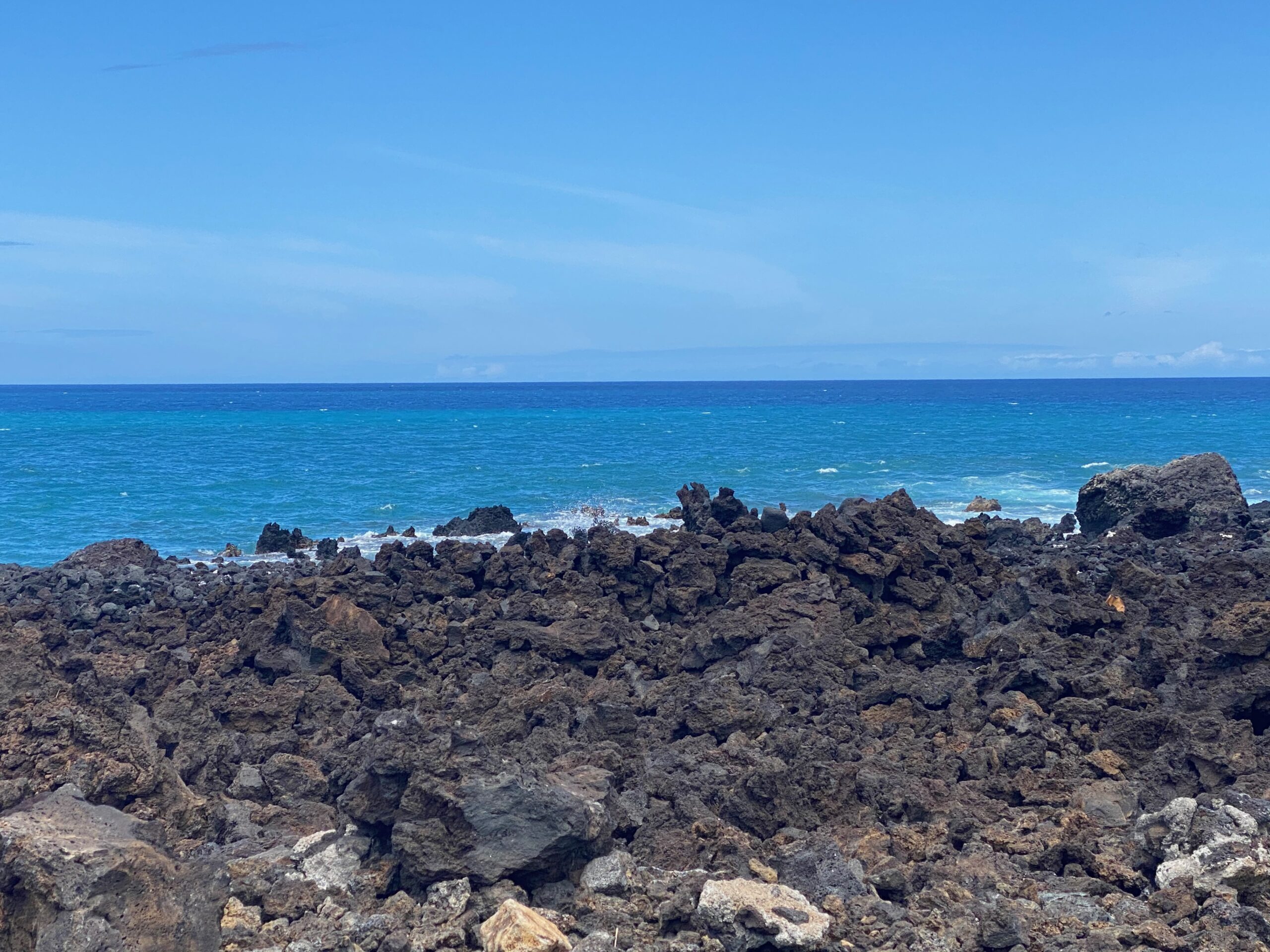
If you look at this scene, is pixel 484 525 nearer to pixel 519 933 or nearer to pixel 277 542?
pixel 277 542

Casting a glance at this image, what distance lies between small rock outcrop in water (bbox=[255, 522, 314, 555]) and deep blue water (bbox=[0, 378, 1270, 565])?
2.32m

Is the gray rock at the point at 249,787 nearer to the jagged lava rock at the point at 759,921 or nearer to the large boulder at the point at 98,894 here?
the large boulder at the point at 98,894

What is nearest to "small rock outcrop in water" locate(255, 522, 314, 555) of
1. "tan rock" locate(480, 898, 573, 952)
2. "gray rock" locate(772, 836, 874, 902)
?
"gray rock" locate(772, 836, 874, 902)

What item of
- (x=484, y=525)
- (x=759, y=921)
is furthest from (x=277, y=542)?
(x=759, y=921)

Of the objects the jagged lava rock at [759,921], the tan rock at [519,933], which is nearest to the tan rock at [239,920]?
the tan rock at [519,933]

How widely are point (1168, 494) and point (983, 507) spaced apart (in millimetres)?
7501

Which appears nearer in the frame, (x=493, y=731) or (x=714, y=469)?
(x=493, y=731)

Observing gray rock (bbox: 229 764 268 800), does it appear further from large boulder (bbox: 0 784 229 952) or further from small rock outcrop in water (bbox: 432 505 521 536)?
small rock outcrop in water (bbox: 432 505 521 536)

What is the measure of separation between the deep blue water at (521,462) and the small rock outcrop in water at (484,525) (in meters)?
3.11

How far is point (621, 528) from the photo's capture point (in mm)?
Result: 30547

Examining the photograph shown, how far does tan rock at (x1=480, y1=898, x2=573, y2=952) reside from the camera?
646 centimetres

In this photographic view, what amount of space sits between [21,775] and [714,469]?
42558 millimetres

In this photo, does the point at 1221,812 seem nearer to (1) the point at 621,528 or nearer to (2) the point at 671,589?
(2) the point at 671,589

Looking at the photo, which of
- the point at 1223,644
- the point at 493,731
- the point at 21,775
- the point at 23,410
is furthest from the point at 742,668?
the point at 23,410
